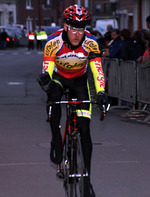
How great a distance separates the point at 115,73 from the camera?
599 inches

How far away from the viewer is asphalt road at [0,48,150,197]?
7.11 meters

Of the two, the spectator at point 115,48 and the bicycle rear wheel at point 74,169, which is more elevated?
the spectator at point 115,48

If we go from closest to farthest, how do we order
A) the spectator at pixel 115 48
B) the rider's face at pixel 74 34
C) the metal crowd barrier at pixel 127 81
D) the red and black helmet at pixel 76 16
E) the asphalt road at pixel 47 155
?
the red and black helmet at pixel 76 16
the rider's face at pixel 74 34
the asphalt road at pixel 47 155
the metal crowd barrier at pixel 127 81
the spectator at pixel 115 48

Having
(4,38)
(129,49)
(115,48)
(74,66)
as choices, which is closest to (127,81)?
(129,49)

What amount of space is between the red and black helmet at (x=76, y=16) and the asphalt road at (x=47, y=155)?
5.77 ft

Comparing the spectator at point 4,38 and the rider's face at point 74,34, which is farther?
the spectator at point 4,38

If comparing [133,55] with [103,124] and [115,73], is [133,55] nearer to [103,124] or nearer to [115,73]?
[115,73]

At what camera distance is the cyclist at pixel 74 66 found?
616 cm

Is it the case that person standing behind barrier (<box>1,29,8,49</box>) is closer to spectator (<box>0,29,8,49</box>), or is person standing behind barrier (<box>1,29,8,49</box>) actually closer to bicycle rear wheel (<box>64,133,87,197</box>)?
spectator (<box>0,29,8,49</box>)

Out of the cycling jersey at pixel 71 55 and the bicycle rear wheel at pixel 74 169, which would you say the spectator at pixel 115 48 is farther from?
the bicycle rear wheel at pixel 74 169

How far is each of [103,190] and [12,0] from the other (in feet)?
338

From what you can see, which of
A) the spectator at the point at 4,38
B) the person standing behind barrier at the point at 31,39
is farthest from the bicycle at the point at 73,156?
the spectator at the point at 4,38

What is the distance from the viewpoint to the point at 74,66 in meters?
6.36

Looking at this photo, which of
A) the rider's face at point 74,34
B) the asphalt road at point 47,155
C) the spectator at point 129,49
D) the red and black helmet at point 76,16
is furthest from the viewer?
the spectator at point 129,49
